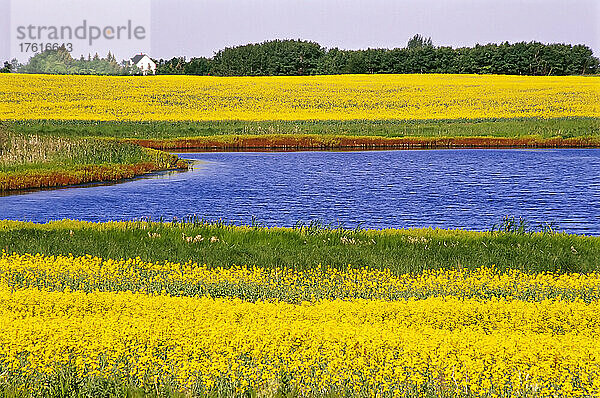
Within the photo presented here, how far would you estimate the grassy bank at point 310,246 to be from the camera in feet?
48.8

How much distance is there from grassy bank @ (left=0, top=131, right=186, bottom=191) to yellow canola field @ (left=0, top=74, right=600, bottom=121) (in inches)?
831

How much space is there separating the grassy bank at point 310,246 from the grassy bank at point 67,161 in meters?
13.7

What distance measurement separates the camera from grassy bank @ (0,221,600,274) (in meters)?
14.9

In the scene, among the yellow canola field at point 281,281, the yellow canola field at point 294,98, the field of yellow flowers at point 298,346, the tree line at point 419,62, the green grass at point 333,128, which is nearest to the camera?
the field of yellow flowers at point 298,346

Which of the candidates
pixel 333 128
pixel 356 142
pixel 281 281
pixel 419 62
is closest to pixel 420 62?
pixel 419 62

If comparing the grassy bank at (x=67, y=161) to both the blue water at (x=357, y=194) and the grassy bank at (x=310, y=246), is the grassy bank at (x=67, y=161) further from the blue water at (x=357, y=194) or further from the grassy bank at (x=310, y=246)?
the grassy bank at (x=310, y=246)

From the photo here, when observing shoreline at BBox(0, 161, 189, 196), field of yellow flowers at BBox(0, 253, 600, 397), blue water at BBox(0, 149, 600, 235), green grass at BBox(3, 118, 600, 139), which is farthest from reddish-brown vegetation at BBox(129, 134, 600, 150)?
field of yellow flowers at BBox(0, 253, 600, 397)

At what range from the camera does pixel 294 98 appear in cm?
7306

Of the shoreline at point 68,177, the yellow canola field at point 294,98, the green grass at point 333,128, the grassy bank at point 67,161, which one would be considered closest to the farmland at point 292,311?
the shoreline at point 68,177

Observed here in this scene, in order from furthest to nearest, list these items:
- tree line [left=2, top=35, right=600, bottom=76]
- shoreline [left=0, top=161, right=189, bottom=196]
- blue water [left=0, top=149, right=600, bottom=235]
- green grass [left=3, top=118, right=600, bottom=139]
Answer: tree line [left=2, top=35, right=600, bottom=76] < green grass [left=3, top=118, right=600, bottom=139] < shoreline [left=0, top=161, right=189, bottom=196] < blue water [left=0, top=149, right=600, bottom=235]

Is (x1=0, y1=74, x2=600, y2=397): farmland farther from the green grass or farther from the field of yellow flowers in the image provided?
the green grass

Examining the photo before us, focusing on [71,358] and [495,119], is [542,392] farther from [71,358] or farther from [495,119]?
[495,119]

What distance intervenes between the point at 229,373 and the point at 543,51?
4528 inches

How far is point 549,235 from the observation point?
17.3 m
